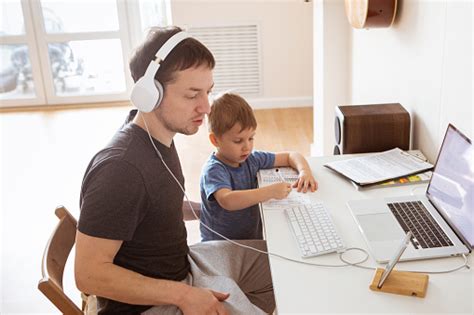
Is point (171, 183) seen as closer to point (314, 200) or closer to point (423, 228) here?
point (314, 200)

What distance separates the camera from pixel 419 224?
142 cm

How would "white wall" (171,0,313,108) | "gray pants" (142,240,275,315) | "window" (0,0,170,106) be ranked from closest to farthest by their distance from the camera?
"gray pants" (142,240,275,315) < "white wall" (171,0,313,108) < "window" (0,0,170,106)

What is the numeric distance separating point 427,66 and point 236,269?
0.97m

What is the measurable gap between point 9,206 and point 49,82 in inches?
85.4

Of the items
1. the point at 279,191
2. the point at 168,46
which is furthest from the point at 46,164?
the point at 168,46

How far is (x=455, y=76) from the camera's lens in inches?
65.2

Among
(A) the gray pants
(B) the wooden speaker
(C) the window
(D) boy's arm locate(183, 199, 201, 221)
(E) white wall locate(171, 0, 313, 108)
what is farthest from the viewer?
(C) the window

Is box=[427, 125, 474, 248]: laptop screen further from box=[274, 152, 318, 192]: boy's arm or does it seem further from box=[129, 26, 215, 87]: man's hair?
box=[129, 26, 215, 87]: man's hair

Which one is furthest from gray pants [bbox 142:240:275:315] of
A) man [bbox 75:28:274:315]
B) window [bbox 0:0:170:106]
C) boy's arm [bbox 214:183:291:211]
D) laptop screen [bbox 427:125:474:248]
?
window [bbox 0:0:170:106]

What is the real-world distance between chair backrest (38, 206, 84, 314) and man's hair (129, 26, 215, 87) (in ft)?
1.59

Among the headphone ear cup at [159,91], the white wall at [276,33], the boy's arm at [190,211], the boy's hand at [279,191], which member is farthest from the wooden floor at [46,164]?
the headphone ear cup at [159,91]

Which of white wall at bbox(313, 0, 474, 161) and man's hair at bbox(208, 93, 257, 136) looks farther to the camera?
man's hair at bbox(208, 93, 257, 136)

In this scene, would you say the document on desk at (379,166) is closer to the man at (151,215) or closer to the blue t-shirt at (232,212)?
the blue t-shirt at (232,212)

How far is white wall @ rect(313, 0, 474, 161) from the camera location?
1607mm
